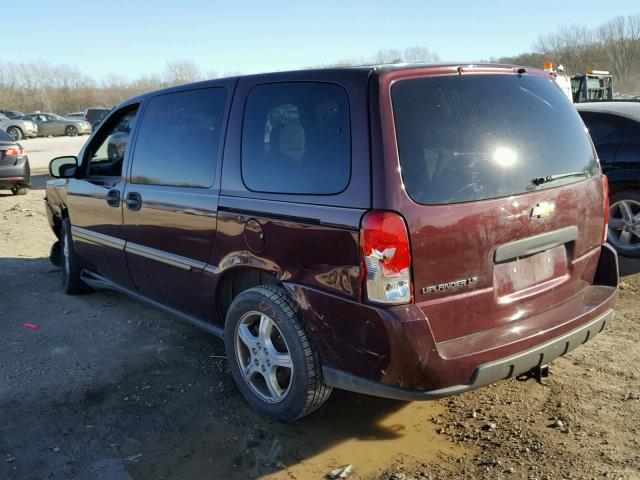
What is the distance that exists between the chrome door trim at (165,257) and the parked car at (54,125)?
3699cm

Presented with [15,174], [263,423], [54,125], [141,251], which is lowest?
[263,423]

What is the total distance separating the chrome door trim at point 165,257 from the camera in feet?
11.9

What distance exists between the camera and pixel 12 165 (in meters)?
11.5

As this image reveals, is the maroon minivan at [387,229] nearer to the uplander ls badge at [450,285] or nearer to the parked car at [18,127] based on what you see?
the uplander ls badge at [450,285]

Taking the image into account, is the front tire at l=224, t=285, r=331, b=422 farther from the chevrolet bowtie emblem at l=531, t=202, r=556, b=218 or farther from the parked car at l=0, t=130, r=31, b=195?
the parked car at l=0, t=130, r=31, b=195

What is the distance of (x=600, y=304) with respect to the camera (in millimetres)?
3119

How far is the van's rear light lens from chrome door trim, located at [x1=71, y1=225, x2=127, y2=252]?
2.48m

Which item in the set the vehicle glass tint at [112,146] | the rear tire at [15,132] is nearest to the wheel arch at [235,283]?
the vehicle glass tint at [112,146]

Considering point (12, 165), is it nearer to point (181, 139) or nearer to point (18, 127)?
point (181, 139)

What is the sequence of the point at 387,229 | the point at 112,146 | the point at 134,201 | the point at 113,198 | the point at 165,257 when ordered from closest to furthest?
the point at 387,229 → the point at 165,257 → the point at 134,201 → the point at 113,198 → the point at 112,146

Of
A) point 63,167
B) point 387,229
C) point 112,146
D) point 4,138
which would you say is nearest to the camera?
point 387,229

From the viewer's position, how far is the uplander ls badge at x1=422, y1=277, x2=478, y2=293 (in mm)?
2548

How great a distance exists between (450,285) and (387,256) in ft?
1.11

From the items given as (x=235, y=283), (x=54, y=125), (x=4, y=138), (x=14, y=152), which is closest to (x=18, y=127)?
(x=54, y=125)
